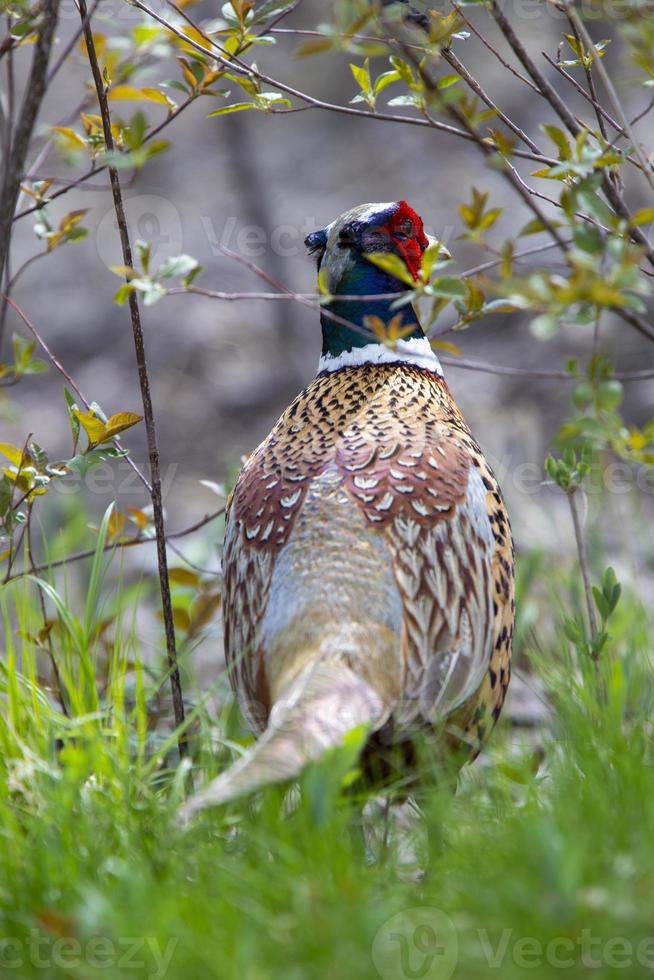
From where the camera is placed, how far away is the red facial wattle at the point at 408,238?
3.17 meters

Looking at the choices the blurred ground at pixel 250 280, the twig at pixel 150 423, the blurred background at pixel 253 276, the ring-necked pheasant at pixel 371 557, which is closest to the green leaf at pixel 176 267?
the ring-necked pheasant at pixel 371 557

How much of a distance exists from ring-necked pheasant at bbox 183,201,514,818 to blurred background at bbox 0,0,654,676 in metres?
3.36

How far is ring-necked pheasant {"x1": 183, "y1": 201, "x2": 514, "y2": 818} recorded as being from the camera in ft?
8.37

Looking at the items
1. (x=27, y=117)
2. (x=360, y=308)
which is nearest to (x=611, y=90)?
(x=360, y=308)

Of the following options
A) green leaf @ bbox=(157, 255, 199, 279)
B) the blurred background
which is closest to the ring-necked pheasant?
green leaf @ bbox=(157, 255, 199, 279)

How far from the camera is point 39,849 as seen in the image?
7.16ft

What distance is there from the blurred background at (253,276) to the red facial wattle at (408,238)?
320 cm

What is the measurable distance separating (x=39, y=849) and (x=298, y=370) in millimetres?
5459

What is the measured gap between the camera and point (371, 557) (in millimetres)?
2664

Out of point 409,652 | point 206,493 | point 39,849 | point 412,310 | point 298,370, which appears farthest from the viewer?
point 298,370

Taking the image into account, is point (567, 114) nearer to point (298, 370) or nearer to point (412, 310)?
point (412, 310)

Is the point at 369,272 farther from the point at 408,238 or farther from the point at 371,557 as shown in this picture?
the point at 371,557

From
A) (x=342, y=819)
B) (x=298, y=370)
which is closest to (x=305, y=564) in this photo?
(x=342, y=819)

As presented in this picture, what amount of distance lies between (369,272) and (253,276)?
453 centimetres
